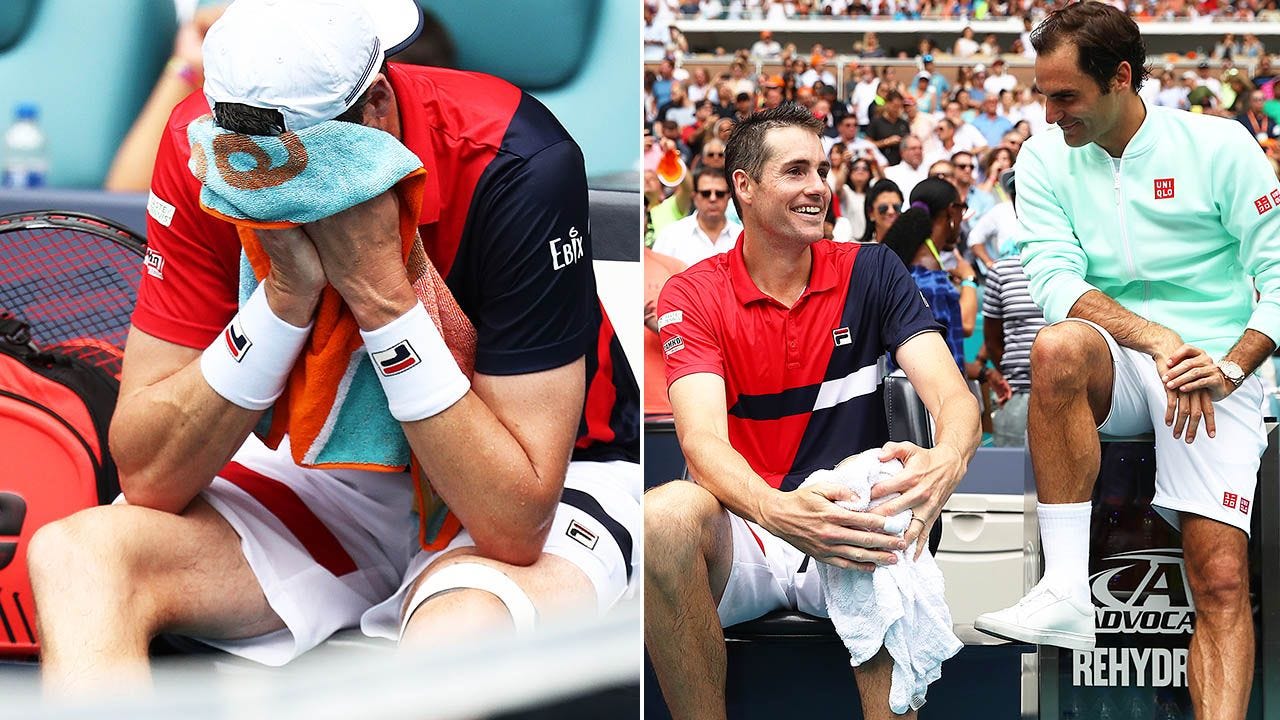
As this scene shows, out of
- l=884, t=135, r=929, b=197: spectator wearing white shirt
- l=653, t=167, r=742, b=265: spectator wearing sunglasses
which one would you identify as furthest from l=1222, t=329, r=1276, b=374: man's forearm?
l=884, t=135, r=929, b=197: spectator wearing white shirt

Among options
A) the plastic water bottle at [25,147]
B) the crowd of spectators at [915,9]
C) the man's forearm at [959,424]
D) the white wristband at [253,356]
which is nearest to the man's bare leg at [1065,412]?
the man's forearm at [959,424]

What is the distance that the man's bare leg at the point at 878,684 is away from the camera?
1.89 meters

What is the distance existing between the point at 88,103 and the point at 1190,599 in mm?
1889

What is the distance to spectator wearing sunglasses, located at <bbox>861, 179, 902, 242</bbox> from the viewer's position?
206 inches

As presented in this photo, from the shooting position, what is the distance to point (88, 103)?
1326mm

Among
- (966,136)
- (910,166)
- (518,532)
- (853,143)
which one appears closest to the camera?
(518,532)

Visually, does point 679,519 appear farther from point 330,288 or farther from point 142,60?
point 142,60

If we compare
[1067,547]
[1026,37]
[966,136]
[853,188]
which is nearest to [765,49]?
[1026,37]

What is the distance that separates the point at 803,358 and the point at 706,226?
268cm

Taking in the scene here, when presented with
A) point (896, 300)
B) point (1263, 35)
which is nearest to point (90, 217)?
point (896, 300)

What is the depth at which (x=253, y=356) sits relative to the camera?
1.33 metres

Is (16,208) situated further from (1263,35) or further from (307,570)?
(1263,35)

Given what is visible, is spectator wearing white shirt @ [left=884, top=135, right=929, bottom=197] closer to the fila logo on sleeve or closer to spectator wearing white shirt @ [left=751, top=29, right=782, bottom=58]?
spectator wearing white shirt @ [left=751, top=29, right=782, bottom=58]

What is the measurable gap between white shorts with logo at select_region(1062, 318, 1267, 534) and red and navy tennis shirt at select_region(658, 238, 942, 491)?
1.09 ft
